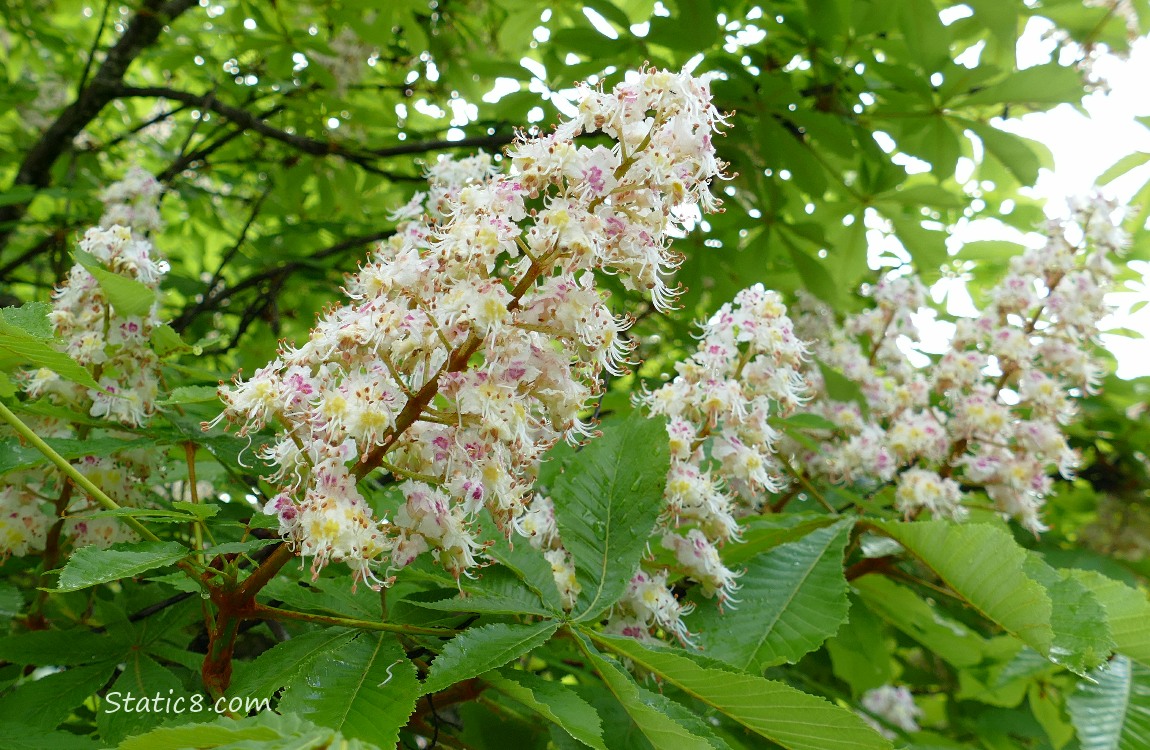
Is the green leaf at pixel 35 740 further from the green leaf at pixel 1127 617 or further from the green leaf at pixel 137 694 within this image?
the green leaf at pixel 1127 617

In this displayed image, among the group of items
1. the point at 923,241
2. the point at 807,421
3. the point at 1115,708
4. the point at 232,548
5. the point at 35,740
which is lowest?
the point at 35,740

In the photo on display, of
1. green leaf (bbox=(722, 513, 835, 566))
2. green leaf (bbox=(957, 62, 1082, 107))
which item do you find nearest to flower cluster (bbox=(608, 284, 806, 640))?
green leaf (bbox=(722, 513, 835, 566))

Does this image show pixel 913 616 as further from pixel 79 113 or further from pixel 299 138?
pixel 79 113

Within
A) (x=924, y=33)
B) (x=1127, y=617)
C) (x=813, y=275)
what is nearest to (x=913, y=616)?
(x=1127, y=617)

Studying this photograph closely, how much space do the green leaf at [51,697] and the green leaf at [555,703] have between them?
644 millimetres

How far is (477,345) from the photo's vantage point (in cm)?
106

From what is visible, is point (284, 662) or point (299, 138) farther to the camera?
point (299, 138)

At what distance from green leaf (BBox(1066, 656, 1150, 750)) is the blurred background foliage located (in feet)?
2.30

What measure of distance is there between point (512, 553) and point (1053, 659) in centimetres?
78

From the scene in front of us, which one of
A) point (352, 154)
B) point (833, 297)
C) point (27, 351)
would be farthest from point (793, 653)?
point (352, 154)

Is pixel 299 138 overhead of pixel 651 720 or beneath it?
overhead

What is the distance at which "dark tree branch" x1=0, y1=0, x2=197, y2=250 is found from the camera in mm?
3086

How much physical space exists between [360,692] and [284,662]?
0.14 m

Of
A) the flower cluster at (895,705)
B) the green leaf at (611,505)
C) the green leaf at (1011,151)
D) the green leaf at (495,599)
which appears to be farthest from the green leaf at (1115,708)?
the flower cluster at (895,705)
